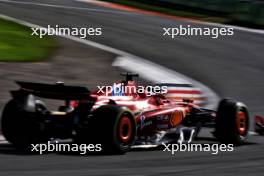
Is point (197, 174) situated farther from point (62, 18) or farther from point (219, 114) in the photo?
point (62, 18)

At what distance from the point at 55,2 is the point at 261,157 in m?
24.3

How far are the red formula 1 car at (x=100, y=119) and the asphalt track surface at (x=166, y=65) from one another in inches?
10.7

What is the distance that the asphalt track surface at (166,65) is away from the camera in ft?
29.8

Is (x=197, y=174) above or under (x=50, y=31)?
under

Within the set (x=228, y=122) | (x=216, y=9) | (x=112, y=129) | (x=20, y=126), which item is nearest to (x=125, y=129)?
(x=112, y=129)

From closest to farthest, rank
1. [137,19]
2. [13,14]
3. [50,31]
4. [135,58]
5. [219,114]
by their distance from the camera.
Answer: [219,114], [135,58], [50,31], [13,14], [137,19]

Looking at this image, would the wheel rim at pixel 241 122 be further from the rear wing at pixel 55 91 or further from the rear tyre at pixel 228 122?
the rear wing at pixel 55 91

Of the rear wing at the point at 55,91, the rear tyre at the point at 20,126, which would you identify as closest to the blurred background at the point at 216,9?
the rear wing at the point at 55,91

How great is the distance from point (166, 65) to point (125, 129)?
11120mm

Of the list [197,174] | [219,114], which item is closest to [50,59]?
[219,114]

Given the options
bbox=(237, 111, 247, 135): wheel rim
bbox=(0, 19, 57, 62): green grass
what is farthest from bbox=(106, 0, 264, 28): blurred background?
bbox=(237, 111, 247, 135): wheel rim

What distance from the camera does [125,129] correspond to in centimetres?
1020

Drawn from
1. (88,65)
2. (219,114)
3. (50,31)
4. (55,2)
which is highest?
(55,2)

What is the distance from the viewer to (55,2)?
33.8 metres
